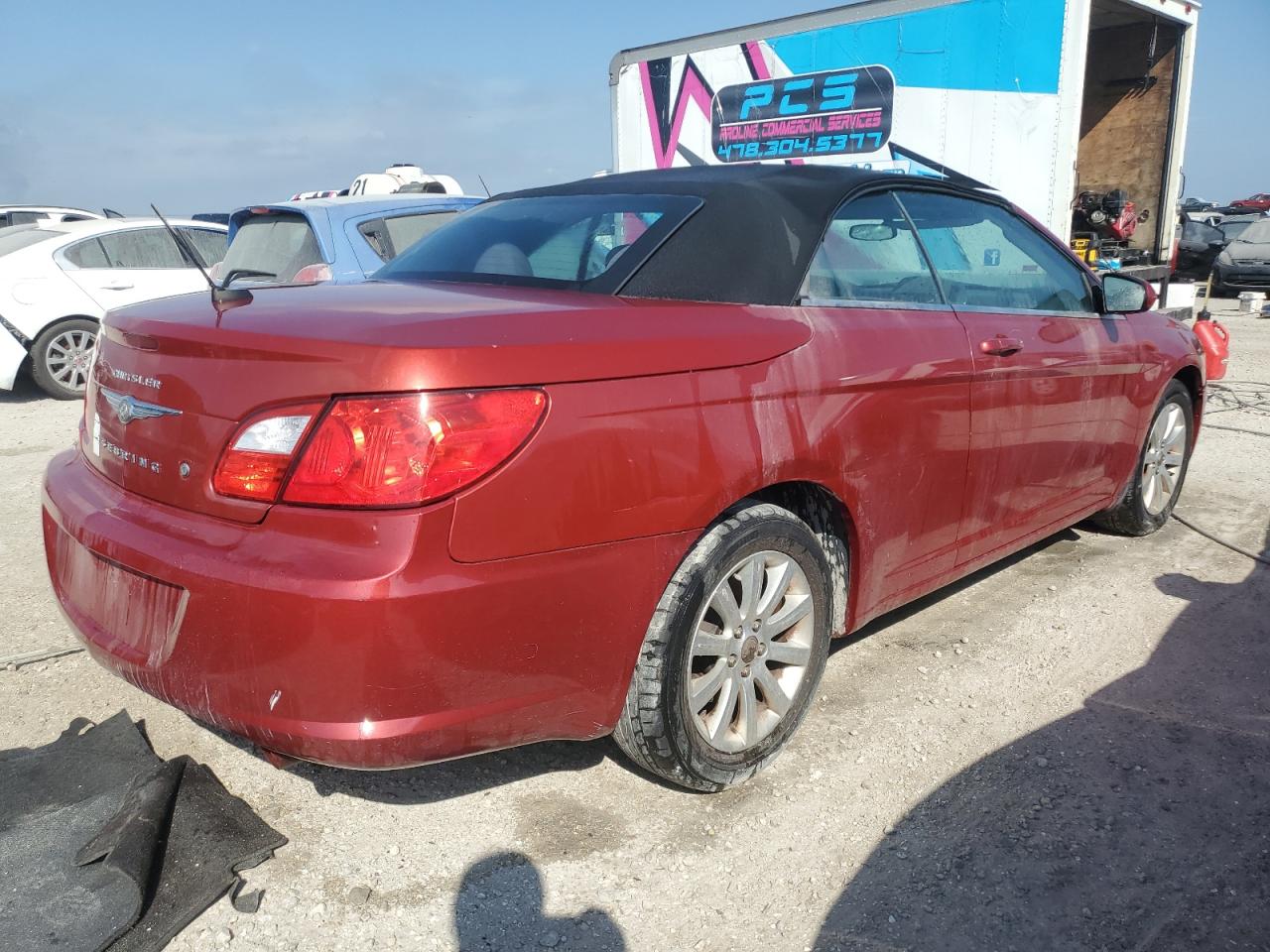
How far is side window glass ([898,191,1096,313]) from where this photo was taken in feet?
10.6

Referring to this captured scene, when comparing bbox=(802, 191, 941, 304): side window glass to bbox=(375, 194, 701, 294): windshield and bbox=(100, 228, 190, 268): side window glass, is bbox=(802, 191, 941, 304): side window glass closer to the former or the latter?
bbox=(375, 194, 701, 294): windshield

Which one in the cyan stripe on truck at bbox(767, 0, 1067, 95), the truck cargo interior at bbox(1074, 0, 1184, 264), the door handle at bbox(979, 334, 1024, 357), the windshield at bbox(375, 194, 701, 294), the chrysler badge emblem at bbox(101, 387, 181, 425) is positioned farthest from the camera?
the truck cargo interior at bbox(1074, 0, 1184, 264)

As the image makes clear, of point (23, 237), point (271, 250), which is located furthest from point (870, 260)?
point (23, 237)

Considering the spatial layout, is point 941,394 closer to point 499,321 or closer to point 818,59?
point 499,321

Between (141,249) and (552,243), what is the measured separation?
298 inches

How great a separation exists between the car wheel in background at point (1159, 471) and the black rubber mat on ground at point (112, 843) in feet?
12.2

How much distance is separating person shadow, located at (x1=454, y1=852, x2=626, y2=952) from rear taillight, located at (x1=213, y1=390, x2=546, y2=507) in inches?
35.8

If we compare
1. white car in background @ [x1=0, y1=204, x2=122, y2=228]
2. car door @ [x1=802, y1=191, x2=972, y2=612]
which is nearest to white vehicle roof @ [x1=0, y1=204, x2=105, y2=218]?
white car in background @ [x1=0, y1=204, x2=122, y2=228]

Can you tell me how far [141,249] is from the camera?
9.16m

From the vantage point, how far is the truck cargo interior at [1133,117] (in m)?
9.09

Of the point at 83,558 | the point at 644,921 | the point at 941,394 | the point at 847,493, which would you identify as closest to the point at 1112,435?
the point at 941,394

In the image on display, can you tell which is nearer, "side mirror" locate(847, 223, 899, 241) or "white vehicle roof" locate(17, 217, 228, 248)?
"side mirror" locate(847, 223, 899, 241)

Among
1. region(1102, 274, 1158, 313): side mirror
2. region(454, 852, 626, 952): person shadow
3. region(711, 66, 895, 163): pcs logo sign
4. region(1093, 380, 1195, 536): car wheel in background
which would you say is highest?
region(711, 66, 895, 163): pcs logo sign

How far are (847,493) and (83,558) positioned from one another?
72.5 inches
